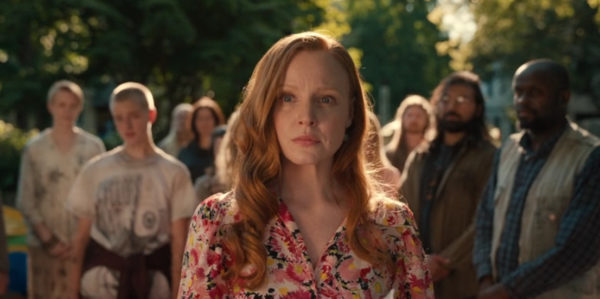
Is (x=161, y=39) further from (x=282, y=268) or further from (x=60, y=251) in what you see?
(x=282, y=268)

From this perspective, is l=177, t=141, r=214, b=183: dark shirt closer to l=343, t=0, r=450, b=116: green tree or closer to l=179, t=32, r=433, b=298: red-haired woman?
l=179, t=32, r=433, b=298: red-haired woman

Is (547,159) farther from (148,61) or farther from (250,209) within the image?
(148,61)

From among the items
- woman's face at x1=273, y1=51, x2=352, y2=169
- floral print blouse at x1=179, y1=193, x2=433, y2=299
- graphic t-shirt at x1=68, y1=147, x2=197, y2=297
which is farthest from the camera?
graphic t-shirt at x1=68, y1=147, x2=197, y2=297

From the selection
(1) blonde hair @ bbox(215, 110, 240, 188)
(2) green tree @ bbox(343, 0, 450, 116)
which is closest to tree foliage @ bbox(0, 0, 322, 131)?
(1) blonde hair @ bbox(215, 110, 240, 188)

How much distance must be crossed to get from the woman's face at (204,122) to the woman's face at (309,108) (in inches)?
264

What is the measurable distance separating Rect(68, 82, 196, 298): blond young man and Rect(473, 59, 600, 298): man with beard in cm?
188

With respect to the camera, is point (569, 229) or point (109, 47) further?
point (109, 47)

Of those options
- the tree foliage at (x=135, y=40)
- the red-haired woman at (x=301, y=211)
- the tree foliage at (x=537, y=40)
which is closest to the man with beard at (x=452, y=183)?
the red-haired woman at (x=301, y=211)

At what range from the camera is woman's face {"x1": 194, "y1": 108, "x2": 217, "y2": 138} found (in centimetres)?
954

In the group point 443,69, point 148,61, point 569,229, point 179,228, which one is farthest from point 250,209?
point 443,69

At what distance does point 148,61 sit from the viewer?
92.4 ft

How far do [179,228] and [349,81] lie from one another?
3.13 metres

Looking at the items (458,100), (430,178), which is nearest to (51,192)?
(430,178)

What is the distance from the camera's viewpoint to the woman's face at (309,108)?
2828 millimetres
